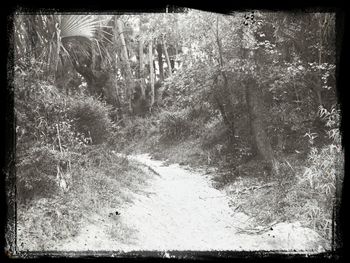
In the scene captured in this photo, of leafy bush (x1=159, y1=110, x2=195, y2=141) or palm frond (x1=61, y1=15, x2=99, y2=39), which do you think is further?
leafy bush (x1=159, y1=110, x2=195, y2=141)

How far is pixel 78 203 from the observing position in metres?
4.12

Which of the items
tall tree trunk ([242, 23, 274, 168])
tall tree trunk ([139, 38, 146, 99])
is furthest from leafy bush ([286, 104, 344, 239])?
tall tree trunk ([139, 38, 146, 99])

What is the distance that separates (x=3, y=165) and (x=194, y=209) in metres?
3.38

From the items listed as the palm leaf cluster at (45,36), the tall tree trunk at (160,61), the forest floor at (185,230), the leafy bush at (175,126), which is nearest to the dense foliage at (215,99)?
the palm leaf cluster at (45,36)

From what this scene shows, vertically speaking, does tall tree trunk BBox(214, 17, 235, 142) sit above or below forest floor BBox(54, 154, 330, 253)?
above

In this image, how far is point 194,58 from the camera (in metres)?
7.86

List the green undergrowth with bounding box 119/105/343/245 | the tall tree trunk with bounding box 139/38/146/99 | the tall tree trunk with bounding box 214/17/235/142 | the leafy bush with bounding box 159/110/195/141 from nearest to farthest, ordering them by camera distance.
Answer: the green undergrowth with bounding box 119/105/343/245 → the tall tree trunk with bounding box 214/17/235/142 → the leafy bush with bounding box 159/110/195/141 → the tall tree trunk with bounding box 139/38/146/99

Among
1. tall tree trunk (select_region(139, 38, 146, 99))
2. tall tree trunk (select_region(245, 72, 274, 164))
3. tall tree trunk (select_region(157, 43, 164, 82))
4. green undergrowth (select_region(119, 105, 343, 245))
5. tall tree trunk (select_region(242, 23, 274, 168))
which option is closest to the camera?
green undergrowth (select_region(119, 105, 343, 245))

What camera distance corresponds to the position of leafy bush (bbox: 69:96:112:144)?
542 cm

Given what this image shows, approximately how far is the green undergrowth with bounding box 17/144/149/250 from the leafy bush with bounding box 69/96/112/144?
1.02 feet

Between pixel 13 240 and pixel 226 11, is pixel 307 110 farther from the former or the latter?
pixel 13 240

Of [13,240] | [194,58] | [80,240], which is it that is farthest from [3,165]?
[194,58]

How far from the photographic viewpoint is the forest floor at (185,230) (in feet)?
10.7

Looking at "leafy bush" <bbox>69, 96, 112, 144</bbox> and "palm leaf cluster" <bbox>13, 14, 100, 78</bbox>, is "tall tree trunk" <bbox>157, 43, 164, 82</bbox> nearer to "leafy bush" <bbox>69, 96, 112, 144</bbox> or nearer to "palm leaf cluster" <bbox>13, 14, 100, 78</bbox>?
"leafy bush" <bbox>69, 96, 112, 144</bbox>
